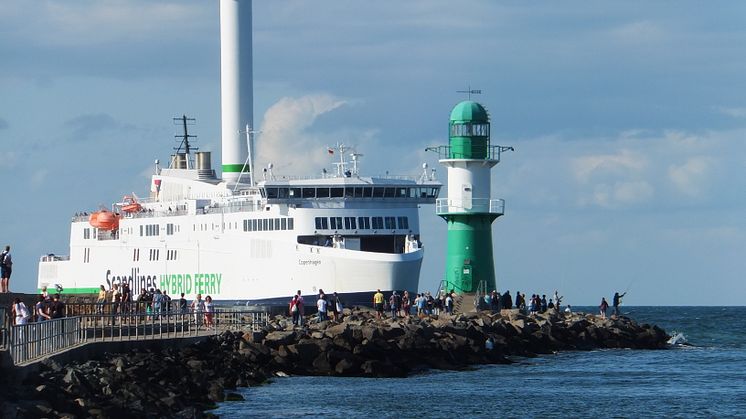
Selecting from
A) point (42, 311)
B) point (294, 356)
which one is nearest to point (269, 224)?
point (294, 356)

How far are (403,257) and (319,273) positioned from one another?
10.7ft

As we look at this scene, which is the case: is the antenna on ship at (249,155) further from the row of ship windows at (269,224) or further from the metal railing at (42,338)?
the metal railing at (42,338)

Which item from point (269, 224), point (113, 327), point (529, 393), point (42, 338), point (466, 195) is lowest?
point (529, 393)

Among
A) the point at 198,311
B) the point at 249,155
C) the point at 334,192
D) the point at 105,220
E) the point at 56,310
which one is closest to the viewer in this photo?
the point at 56,310

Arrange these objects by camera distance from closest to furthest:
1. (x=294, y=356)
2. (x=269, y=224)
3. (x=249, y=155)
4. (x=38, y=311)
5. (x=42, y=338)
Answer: (x=42, y=338)
(x=38, y=311)
(x=294, y=356)
(x=269, y=224)
(x=249, y=155)

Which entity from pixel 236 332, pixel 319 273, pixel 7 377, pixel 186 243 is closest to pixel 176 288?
pixel 186 243

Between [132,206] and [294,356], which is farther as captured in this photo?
[132,206]

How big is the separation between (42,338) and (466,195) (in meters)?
28.0

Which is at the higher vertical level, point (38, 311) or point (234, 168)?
point (234, 168)

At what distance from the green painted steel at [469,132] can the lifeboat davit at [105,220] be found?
69.0 feet

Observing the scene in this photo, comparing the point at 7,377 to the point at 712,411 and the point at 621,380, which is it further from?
the point at 621,380

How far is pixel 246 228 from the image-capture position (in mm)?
54375

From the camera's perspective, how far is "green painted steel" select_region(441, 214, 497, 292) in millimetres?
50062

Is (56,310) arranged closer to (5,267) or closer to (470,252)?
(5,267)
